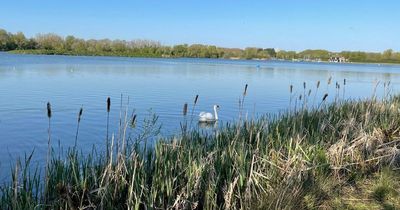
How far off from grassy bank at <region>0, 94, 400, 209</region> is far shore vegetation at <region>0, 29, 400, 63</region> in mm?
112030

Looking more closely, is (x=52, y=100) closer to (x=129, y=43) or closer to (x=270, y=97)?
(x=270, y=97)

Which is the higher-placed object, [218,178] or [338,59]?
[338,59]

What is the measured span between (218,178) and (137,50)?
134148 millimetres

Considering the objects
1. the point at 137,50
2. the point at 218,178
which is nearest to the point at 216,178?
the point at 218,178

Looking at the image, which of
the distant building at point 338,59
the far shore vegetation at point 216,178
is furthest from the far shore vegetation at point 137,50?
the far shore vegetation at point 216,178

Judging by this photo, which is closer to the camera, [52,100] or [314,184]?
[314,184]

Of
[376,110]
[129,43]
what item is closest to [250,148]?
[376,110]

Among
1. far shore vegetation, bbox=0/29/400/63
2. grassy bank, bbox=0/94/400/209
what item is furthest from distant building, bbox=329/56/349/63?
grassy bank, bbox=0/94/400/209

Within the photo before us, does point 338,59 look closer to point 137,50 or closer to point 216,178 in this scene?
point 137,50

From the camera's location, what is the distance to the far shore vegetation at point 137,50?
114825 millimetres

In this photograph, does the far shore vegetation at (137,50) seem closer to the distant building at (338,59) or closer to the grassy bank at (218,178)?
the distant building at (338,59)

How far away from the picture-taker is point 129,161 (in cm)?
507

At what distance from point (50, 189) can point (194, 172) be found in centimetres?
164

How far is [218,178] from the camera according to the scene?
4.79 metres
